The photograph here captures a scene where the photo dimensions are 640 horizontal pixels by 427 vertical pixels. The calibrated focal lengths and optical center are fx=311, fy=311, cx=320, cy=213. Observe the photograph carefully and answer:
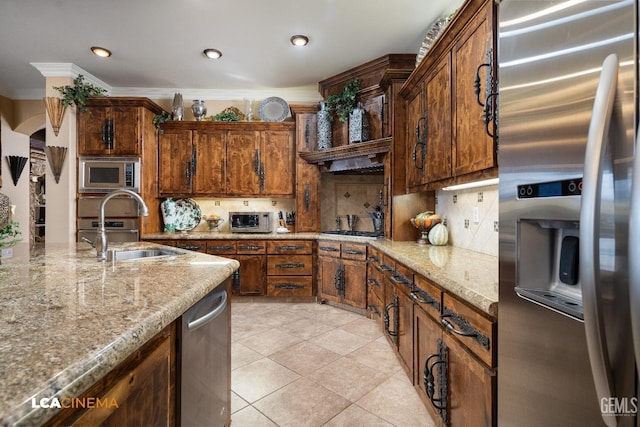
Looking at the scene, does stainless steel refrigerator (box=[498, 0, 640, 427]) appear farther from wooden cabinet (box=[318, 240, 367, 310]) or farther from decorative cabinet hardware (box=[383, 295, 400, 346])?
wooden cabinet (box=[318, 240, 367, 310])

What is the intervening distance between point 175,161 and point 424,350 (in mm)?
3881

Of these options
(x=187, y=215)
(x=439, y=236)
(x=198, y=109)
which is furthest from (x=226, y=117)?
(x=439, y=236)

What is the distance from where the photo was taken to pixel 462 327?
4.30 ft

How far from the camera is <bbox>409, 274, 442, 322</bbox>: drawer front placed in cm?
157

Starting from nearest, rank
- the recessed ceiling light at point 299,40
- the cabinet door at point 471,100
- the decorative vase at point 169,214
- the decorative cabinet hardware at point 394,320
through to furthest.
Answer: the cabinet door at point 471,100 < the decorative cabinet hardware at point 394,320 < the recessed ceiling light at point 299,40 < the decorative vase at point 169,214

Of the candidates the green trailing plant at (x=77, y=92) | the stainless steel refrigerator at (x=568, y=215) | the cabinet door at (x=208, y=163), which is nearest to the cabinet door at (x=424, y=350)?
the stainless steel refrigerator at (x=568, y=215)

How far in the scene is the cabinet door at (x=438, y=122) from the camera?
2.12 metres

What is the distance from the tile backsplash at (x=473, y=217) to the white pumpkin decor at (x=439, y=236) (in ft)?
0.27

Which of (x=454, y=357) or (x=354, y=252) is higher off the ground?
(x=354, y=252)

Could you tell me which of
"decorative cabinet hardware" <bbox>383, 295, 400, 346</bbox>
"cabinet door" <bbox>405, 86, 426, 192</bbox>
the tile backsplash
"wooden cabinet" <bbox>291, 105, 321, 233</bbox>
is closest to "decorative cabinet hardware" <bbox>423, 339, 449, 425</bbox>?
"decorative cabinet hardware" <bbox>383, 295, 400, 346</bbox>

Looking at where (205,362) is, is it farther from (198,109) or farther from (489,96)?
(198,109)

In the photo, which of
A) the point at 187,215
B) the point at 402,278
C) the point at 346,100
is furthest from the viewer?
the point at 187,215

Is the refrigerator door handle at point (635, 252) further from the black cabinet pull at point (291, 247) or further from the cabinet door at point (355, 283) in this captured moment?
the black cabinet pull at point (291, 247)

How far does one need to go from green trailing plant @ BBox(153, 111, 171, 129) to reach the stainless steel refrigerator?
4225 mm
